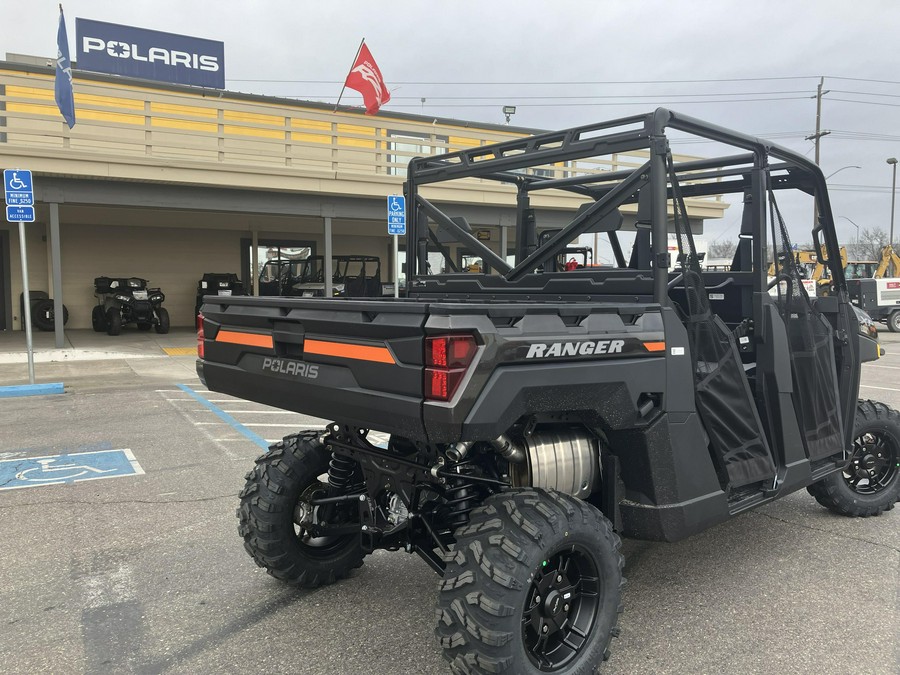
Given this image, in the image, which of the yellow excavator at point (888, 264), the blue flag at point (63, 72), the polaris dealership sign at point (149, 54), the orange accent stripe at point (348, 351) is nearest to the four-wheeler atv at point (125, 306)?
Result: the polaris dealership sign at point (149, 54)

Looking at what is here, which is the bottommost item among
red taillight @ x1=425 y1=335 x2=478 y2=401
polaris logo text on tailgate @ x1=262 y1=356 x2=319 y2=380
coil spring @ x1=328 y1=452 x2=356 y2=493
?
coil spring @ x1=328 y1=452 x2=356 y2=493

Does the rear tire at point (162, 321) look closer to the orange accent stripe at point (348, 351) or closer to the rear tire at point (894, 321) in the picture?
the orange accent stripe at point (348, 351)

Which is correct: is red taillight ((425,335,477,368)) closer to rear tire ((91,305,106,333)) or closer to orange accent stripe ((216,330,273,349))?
orange accent stripe ((216,330,273,349))

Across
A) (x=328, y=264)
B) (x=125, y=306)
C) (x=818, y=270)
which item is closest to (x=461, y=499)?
(x=818, y=270)

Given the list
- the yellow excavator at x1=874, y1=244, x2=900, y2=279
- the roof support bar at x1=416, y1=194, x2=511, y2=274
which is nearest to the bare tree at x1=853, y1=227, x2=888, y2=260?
the yellow excavator at x1=874, y1=244, x2=900, y2=279

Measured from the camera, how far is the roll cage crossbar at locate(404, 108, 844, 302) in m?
2.96

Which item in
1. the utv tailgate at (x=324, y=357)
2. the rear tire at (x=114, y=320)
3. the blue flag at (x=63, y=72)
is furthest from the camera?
the rear tire at (x=114, y=320)

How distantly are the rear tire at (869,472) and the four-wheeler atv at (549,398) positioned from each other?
1.34ft

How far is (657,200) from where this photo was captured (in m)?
2.93

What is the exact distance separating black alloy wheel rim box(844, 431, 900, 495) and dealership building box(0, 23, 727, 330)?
24.6 feet

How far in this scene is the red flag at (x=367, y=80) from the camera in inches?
645

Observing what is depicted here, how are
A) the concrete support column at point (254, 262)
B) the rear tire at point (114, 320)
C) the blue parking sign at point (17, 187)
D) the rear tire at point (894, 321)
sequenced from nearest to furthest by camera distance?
1. the blue parking sign at point (17, 187)
2. the rear tire at point (114, 320)
3. the concrete support column at point (254, 262)
4. the rear tire at point (894, 321)

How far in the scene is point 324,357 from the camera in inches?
107

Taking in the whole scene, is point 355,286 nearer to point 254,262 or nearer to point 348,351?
point 254,262
